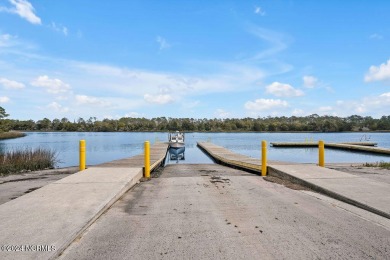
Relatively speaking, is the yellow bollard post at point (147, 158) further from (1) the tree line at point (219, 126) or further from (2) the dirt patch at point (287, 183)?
(1) the tree line at point (219, 126)

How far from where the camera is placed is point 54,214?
590 cm

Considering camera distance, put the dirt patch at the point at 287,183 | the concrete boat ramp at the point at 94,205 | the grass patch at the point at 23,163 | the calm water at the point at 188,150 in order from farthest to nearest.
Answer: the calm water at the point at 188,150
the grass patch at the point at 23,163
the dirt patch at the point at 287,183
the concrete boat ramp at the point at 94,205

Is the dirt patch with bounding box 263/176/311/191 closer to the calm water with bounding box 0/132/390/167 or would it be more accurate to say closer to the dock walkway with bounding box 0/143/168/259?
the dock walkway with bounding box 0/143/168/259

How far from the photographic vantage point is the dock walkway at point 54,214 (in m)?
4.46

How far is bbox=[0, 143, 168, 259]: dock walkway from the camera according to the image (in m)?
4.46

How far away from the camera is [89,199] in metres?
6.98

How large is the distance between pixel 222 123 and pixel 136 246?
17297 cm

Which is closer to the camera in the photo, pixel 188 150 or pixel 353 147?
pixel 353 147

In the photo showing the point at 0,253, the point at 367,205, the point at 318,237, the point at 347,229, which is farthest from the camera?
the point at 367,205

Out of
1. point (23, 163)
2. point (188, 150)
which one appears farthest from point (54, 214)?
point (188, 150)

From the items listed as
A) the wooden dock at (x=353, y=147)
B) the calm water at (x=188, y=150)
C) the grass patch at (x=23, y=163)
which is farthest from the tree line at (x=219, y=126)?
the grass patch at (x=23, y=163)

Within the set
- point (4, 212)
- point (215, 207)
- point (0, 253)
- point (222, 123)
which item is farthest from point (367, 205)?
point (222, 123)

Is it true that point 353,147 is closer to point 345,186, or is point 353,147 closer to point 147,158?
point 345,186

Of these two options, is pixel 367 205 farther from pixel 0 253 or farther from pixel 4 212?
pixel 4 212
